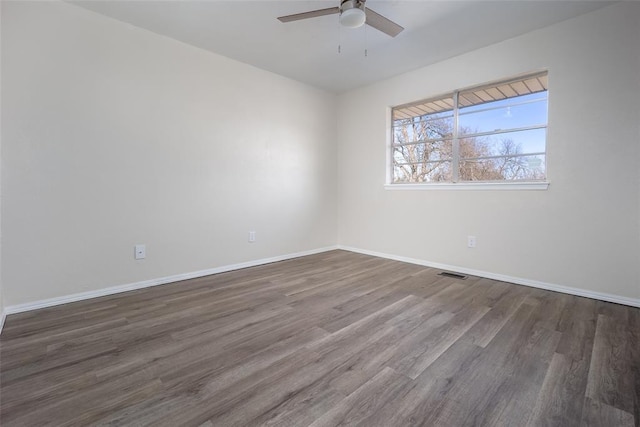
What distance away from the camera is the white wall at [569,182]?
8.05 feet

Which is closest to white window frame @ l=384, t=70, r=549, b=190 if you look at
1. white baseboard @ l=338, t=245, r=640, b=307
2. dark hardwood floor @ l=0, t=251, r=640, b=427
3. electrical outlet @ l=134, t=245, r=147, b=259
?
white baseboard @ l=338, t=245, r=640, b=307

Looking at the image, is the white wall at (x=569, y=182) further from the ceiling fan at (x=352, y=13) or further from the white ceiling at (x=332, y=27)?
the ceiling fan at (x=352, y=13)

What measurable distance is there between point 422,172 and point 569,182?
5.19 feet

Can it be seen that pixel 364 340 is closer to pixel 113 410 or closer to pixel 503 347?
pixel 503 347

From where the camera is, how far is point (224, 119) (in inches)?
136

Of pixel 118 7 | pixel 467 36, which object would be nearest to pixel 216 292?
pixel 118 7

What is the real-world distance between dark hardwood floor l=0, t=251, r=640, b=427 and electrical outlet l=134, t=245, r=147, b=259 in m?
0.36

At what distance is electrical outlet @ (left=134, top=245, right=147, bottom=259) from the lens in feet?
9.41

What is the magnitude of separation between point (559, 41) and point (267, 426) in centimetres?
386

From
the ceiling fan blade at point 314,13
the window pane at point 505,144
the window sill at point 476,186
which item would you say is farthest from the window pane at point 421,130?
Answer: the ceiling fan blade at point 314,13

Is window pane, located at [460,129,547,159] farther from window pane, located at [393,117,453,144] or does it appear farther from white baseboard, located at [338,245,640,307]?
white baseboard, located at [338,245,640,307]

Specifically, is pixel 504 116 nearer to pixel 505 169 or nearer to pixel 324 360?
pixel 505 169

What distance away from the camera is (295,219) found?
14.1 feet

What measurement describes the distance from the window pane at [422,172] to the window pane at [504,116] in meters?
0.48
